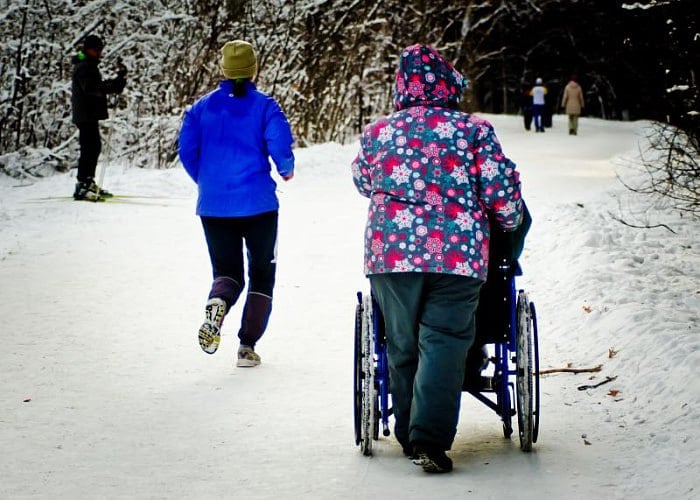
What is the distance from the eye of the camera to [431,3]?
100 ft

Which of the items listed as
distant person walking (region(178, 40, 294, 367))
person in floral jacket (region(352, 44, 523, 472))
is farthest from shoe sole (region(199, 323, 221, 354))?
person in floral jacket (region(352, 44, 523, 472))

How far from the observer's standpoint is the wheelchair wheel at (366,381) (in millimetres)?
4457

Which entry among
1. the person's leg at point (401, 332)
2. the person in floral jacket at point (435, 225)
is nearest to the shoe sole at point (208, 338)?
the person's leg at point (401, 332)

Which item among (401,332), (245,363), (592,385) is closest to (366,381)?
(401,332)

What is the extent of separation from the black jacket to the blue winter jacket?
7.04 m

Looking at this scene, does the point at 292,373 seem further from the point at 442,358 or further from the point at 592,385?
the point at 442,358

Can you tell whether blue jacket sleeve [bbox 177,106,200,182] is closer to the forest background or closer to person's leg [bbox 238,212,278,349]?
person's leg [bbox 238,212,278,349]

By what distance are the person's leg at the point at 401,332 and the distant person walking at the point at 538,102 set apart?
26613 mm

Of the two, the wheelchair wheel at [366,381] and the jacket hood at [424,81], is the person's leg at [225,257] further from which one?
the jacket hood at [424,81]

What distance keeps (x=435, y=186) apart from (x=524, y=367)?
86 cm

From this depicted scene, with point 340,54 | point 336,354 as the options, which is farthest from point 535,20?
point 336,354

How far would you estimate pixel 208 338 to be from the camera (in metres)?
5.88

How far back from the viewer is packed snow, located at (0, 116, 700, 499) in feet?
14.0

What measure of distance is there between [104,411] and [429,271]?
2073 millimetres
